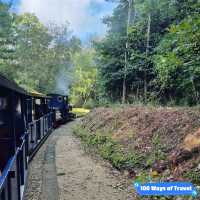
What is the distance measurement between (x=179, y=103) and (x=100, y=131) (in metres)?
5.16

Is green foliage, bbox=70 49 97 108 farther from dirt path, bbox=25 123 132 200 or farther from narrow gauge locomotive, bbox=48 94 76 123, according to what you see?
dirt path, bbox=25 123 132 200

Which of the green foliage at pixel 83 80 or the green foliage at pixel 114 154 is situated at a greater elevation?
the green foliage at pixel 83 80

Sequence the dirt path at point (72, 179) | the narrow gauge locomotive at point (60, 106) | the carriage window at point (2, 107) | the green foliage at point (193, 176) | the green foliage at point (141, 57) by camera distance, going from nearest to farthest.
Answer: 1. the green foliage at point (193, 176)
2. the dirt path at point (72, 179)
3. the carriage window at point (2, 107)
4. the green foliage at point (141, 57)
5. the narrow gauge locomotive at point (60, 106)

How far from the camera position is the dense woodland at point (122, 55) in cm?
798

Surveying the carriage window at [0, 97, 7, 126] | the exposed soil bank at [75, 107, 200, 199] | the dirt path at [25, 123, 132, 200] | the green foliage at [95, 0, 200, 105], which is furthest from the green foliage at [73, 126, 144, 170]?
the green foliage at [95, 0, 200, 105]

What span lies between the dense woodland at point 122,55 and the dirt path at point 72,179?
3437 mm

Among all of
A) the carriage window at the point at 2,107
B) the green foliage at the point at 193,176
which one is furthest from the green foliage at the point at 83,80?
the green foliage at the point at 193,176

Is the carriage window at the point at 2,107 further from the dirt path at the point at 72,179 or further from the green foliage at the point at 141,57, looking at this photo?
the green foliage at the point at 141,57

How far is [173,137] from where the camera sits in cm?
956

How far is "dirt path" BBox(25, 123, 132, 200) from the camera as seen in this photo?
7814 mm

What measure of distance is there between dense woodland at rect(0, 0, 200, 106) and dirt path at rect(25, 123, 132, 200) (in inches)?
135

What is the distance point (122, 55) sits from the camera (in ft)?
77.5

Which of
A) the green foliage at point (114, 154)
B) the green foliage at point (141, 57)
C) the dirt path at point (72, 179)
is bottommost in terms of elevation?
the dirt path at point (72, 179)

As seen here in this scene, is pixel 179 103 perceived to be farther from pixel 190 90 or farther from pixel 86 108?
pixel 86 108
